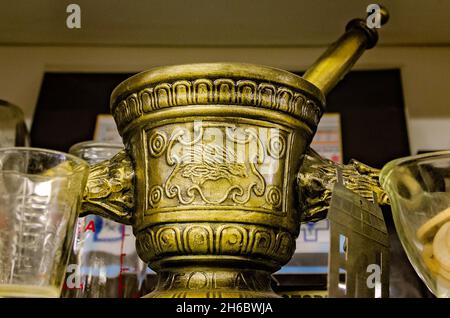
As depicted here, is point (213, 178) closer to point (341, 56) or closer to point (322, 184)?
point (322, 184)

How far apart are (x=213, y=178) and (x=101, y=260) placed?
0.30 m

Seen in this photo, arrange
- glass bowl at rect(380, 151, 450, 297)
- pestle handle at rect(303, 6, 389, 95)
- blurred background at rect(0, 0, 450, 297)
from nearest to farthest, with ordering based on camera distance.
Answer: glass bowl at rect(380, 151, 450, 297) → pestle handle at rect(303, 6, 389, 95) → blurred background at rect(0, 0, 450, 297)

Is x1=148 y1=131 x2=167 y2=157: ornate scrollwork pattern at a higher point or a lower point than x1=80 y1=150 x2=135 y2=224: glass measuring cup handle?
higher

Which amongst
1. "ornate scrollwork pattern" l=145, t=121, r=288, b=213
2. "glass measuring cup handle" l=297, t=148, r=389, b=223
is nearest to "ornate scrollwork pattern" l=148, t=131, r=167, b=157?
"ornate scrollwork pattern" l=145, t=121, r=288, b=213

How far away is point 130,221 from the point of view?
531 millimetres

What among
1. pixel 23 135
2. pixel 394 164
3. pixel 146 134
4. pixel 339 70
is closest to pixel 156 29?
pixel 23 135

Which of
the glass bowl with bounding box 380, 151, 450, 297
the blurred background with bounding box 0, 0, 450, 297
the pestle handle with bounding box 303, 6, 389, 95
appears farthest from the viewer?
the blurred background with bounding box 0, 0, 450, 297

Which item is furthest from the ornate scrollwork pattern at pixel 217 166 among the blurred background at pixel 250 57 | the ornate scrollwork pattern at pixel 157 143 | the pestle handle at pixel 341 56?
the blurred background at pixel 250 57

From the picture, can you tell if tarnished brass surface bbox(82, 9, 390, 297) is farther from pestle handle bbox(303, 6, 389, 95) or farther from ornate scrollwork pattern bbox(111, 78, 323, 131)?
pestle handle bbox(303, 6, 389, 95)

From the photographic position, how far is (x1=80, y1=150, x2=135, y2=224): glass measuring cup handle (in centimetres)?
52

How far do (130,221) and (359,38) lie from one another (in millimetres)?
411

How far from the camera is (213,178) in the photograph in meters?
0.48

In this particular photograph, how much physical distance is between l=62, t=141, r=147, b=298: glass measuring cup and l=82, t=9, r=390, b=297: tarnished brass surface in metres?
0.20
